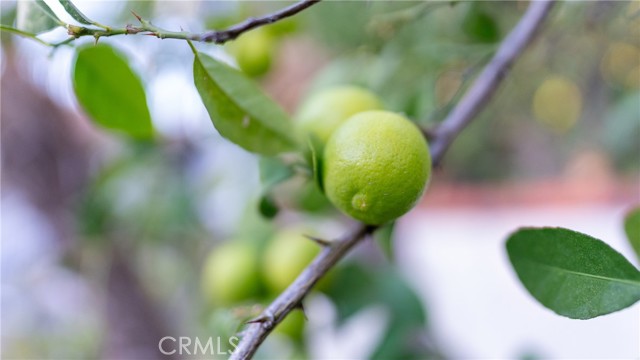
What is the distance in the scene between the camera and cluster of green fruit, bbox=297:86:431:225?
0.47 metres

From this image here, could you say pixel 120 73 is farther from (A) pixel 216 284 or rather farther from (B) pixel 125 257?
(B) pixel 125 257

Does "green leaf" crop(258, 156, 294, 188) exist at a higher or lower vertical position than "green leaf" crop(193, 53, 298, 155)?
lower

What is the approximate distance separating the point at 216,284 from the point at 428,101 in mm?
406

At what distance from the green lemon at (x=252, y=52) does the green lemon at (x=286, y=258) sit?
270 mm

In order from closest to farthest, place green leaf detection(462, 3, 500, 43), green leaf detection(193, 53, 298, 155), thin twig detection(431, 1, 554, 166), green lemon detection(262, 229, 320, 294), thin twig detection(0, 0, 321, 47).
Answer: thin twig detection(0, 0, 321, 47), green leaf detection(193, 53, 298, 155), thin twig detection(431, 1, 554, 166), green lemon detection(262, 229, 320, 294), green leaf detection(462, 3, 500, 43)

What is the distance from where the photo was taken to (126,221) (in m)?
1.33

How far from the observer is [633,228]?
0.53 meters

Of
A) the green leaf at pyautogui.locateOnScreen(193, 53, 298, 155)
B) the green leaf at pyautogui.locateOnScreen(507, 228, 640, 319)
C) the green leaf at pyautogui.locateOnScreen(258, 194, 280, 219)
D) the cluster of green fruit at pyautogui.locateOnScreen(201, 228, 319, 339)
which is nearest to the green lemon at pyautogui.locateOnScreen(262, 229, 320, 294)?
the cluster of green fruit at pyautogui.locateOnScreen(201, 228, 319, 339)

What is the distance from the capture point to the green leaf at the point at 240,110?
0.49 meters

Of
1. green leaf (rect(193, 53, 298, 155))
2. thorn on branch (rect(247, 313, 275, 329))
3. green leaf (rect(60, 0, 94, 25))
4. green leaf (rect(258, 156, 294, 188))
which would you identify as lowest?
thorn on branch (rect(247, 313, 275, 329))

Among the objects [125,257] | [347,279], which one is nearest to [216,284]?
[347,279]

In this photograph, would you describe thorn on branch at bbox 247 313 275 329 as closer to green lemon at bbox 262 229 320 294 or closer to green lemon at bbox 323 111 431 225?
green lemon at bbox 323 111 431 225

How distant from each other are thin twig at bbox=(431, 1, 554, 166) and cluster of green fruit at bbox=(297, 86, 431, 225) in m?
0.13

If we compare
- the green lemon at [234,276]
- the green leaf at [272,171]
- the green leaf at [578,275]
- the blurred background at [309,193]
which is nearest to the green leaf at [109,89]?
the blurred background at [309,193]
